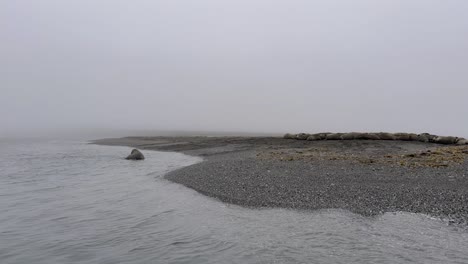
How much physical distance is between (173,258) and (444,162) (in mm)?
20771

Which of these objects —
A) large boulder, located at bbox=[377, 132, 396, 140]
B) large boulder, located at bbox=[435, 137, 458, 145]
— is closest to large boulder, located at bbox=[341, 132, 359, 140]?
large boulder, located at bbox=[377, 132, 396, 140]

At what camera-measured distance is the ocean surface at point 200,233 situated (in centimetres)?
923

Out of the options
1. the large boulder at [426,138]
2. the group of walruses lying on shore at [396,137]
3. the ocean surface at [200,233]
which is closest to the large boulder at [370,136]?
the group of walruses lying on shore at [396,137]

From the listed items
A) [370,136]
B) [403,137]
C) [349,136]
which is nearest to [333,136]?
[349,136]

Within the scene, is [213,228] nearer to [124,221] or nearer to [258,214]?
[258,214]

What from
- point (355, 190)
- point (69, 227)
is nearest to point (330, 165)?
point (355, 190)

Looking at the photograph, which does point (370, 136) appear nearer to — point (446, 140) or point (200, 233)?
point (446, 140)

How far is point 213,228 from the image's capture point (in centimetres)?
1176

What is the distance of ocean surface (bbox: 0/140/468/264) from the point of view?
9234mm

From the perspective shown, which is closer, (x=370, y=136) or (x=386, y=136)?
(x=386, y=136)

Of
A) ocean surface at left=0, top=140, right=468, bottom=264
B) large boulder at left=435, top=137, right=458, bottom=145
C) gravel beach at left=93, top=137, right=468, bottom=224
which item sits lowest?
ocean surface at left=0, top=140, right=468, bottom=264

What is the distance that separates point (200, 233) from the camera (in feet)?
36.9

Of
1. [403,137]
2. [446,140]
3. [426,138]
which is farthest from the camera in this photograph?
[403,137]

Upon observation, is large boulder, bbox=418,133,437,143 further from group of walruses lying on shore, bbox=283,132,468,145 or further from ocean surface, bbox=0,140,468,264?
ocean surface, bbox=0,140,468,264
